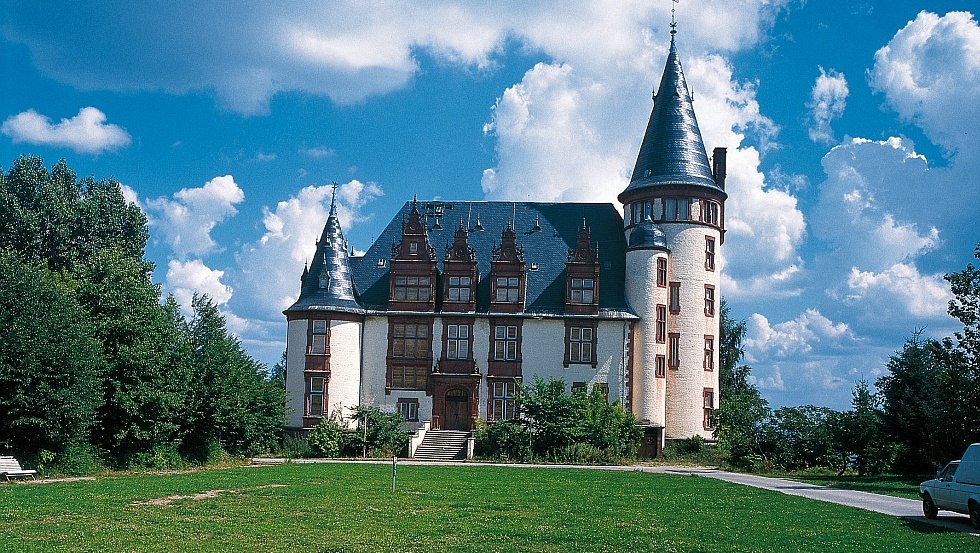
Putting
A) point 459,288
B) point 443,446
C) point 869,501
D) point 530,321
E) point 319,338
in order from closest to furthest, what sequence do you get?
point 869,501 < point 443,446 < point 319,338 < point 530,321 < point 459,288

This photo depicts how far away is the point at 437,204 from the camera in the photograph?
57562mm

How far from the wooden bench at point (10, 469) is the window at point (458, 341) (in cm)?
2587

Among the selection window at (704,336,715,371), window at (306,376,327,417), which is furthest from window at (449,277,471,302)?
window at (704,336,715,371)

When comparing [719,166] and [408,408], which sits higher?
[719,166]

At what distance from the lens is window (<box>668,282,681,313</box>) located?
173 ft

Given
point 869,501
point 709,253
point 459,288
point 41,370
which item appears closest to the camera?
point 869,501

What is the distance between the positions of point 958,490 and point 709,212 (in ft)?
114

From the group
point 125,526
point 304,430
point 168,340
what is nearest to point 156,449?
point 168,340

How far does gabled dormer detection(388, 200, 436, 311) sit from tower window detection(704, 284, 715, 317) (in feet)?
48.3

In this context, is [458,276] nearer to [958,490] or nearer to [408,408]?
[408,408]

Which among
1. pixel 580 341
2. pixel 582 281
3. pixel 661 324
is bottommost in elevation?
pixel 580 341

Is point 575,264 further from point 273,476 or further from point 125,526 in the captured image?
point 125,526

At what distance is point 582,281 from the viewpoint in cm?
5253

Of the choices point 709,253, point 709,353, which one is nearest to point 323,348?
point 709,353
